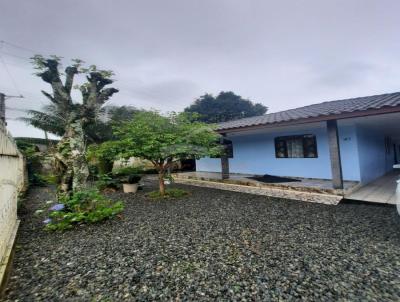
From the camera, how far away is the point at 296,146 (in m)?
8.83

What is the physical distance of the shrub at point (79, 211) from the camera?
4157 millimetres

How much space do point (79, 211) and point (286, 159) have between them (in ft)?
26.9

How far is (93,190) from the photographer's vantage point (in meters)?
4.58

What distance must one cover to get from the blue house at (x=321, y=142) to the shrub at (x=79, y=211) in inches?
220

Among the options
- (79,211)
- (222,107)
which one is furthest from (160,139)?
(222,107)

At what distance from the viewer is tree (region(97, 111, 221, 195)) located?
6262 millimetres

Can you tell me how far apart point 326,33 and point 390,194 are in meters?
7.98

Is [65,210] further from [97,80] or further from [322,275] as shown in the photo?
[322,275]

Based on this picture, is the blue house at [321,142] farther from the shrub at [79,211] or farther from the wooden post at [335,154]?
the shrub at [79,211]

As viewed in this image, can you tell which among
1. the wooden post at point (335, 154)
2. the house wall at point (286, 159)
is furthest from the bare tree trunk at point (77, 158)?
the house wall at point (286, 159)

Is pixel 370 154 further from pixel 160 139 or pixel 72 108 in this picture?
pixel 72 108

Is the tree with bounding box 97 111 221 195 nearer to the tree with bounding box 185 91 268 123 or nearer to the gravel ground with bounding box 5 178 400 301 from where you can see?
the gravel ground with bounding box 5 178 400 301

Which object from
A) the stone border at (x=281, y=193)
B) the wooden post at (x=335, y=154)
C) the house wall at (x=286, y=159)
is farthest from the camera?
the house wall at (x=286, y=159)

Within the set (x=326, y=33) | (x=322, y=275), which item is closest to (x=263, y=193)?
(x=322, y=275)
